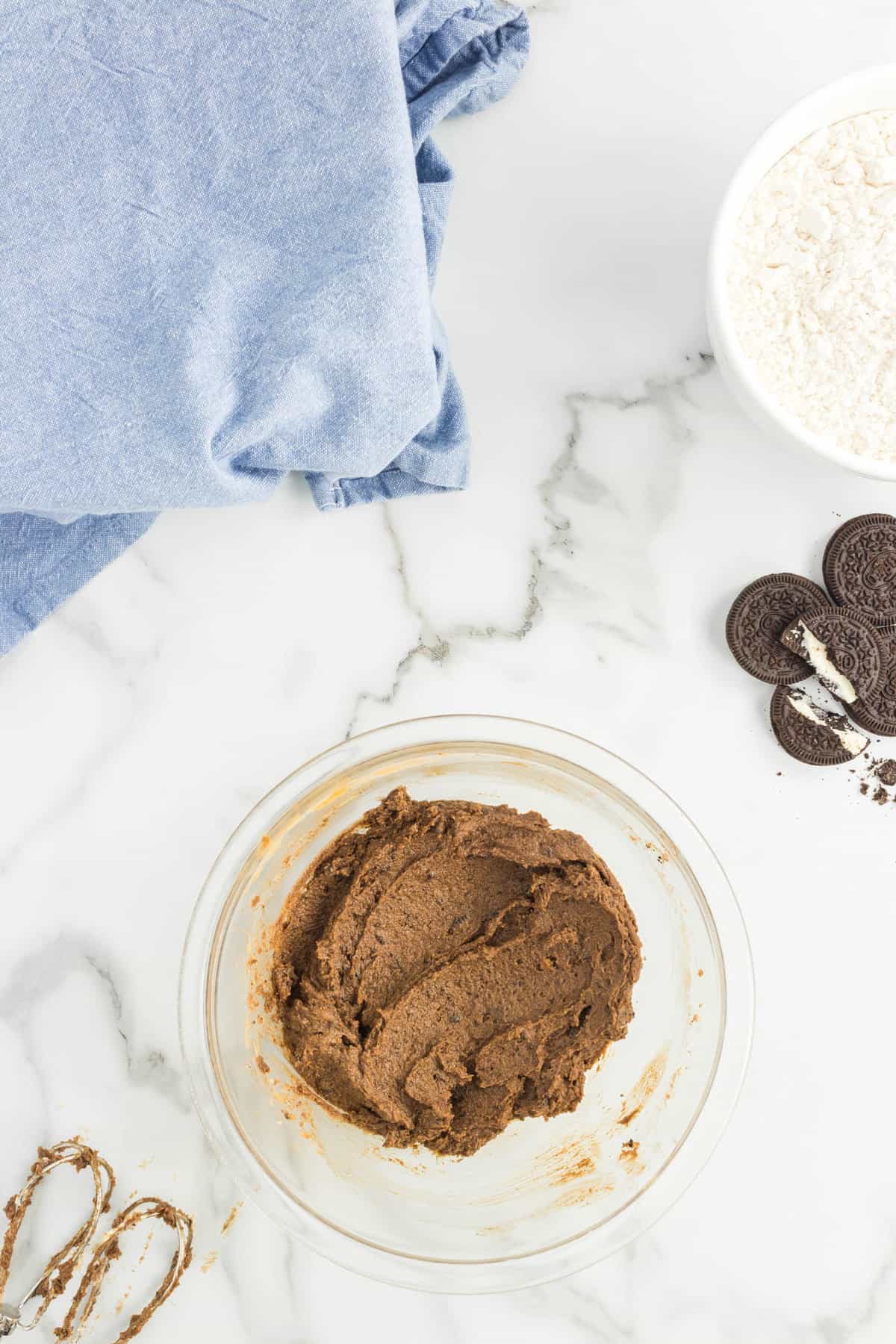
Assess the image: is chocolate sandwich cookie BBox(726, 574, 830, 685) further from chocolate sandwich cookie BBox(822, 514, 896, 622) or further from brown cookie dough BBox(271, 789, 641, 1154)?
brown cookie dough BBox(271, 789, 641, 1154)

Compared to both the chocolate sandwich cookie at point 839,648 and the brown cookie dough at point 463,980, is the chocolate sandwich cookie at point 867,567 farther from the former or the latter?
the brown cookie dough at point 463,980

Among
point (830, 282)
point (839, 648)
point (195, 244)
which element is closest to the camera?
point (195, 244)

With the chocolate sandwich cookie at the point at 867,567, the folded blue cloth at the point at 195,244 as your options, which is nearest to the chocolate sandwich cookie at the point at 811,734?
the chocolate sandwich cookie at the point at 867,567

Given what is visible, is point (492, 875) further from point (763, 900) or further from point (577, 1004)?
point (763, 900)

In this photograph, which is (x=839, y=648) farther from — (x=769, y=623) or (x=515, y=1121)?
(x=515, y=1121)

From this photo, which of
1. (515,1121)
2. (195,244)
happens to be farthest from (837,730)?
(195,244)

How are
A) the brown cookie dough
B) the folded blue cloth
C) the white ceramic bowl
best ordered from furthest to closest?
the brown cookie dough < the white ceramic bowl < the folded blue cloth

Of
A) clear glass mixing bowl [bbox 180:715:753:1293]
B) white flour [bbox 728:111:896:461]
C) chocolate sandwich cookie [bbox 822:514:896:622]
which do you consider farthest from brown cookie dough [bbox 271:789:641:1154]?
white flour [bbox 728:111:896:461]
